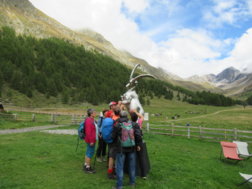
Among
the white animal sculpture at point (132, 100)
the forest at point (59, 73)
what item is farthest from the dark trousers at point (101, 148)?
the forest at point (59, 73)

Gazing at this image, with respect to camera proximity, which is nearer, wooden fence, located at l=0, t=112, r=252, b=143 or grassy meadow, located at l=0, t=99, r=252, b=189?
grassy meadow, located at l=0, t=99, r=252, b=189

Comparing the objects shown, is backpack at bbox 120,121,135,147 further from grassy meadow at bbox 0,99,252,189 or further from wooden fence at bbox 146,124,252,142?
wooden fence at bbox 146,124,252,142

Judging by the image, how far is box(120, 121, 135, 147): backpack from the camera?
5.93m

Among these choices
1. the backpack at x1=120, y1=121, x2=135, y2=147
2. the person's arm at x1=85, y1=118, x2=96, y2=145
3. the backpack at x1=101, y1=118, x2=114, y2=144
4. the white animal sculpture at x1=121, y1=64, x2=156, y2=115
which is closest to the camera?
the backpack at x1=120, y1=121, x2=135, y2=147

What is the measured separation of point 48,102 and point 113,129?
2562 inches

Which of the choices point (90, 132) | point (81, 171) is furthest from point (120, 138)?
point (81, 171)

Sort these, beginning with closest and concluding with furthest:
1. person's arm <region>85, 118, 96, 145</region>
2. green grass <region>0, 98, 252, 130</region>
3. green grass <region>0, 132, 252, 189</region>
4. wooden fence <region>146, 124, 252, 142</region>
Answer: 1. green grass <region>0, 132, 252, 189</region>
2. person's arm <region>85, 118, 96, 145</region>
3. wooden fence <region>146, 124, 252, 142</region>
4. green grass <region>0, 98, 252, 130</region>

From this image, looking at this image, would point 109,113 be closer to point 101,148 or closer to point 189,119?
point 101,148

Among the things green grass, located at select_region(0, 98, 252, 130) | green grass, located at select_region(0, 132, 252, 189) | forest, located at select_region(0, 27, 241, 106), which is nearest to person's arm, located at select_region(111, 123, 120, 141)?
green grass, located at select_region(0, 132, 252, 189)

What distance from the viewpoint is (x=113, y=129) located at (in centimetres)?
623

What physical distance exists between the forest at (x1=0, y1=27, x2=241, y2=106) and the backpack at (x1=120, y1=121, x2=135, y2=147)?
6143cm

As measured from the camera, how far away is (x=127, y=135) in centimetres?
596

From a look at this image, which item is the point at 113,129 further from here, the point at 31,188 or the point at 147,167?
the point at 31,188

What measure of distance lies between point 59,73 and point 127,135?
90295 millimetres
